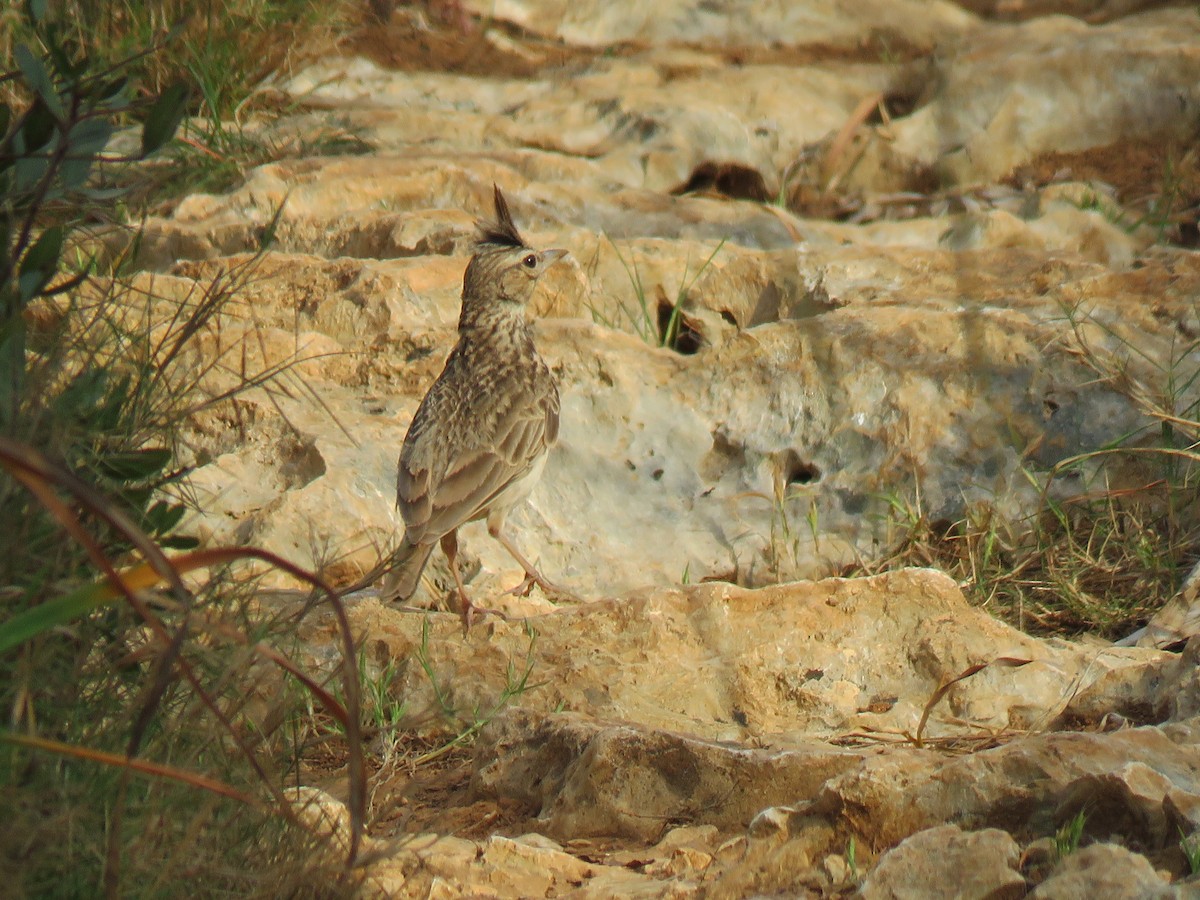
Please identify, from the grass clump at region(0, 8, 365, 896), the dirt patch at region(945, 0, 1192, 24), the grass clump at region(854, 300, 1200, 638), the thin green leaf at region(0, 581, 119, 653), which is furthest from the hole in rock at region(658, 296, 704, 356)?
the dirt patch at region(945, 0, 1192, 24)

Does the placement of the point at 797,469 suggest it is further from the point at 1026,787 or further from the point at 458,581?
the point at 1026,787

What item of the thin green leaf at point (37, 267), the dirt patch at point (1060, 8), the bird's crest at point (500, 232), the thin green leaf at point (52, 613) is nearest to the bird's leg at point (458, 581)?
the bird's crest at point (500, 232)

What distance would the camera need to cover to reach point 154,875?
97.2 inches

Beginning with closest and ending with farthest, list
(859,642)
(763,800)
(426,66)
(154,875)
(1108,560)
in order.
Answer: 1. (154,875)
2. (763,800)
3. (859,642)
4. (1108,560)
5. (426,66)

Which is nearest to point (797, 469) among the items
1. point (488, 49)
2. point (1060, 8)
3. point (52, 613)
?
point (52, 613)

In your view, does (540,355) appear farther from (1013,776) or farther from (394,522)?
(1013,776)

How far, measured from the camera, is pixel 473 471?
17.6ft

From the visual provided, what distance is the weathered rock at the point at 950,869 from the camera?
2.66 m

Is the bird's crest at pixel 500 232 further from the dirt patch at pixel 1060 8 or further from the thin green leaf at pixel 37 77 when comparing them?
the dirt patch at pixel 1060 8

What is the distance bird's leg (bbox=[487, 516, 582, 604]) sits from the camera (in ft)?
17.2

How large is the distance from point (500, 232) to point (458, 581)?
136 centimetres

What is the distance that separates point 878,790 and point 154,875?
54.4 inches

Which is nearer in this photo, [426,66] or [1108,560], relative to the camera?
[1108,560]

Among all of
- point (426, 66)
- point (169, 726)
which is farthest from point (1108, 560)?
point (426, 66)
